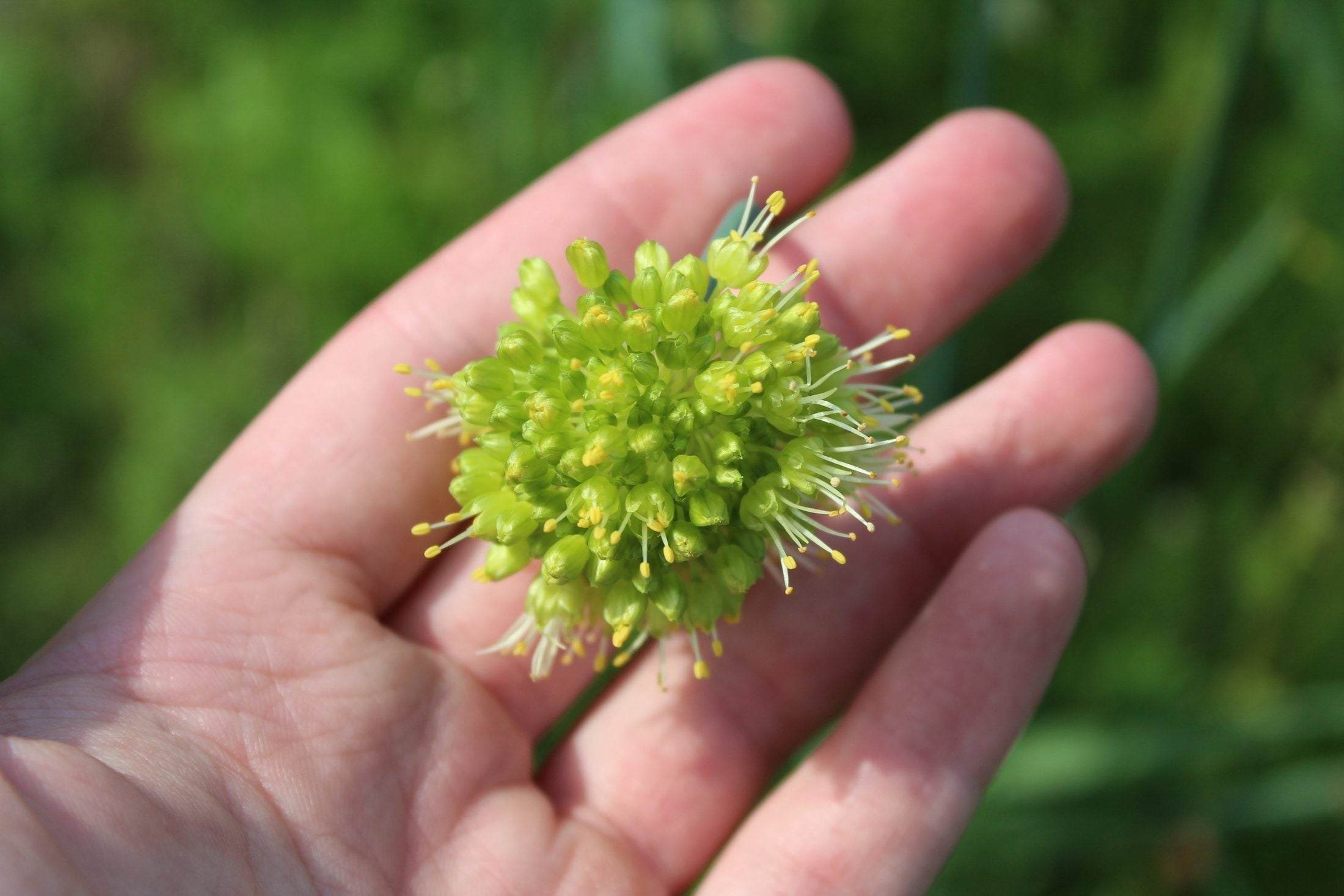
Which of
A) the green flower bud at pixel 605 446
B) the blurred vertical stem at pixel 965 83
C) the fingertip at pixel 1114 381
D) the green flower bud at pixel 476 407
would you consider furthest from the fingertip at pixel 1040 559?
the green flower bud at pixel 476 407

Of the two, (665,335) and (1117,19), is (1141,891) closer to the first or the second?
(665,335)

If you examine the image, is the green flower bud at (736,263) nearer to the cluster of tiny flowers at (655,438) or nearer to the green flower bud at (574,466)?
the cluster of tiny flowers at (655,438)

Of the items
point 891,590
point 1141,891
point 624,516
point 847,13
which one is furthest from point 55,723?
point 847,13

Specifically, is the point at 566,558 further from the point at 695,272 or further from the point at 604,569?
the point at 695,272

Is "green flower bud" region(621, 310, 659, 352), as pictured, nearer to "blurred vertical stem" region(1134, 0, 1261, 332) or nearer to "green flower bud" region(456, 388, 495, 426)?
"green flower bud" region(456, 388, 495, 426)

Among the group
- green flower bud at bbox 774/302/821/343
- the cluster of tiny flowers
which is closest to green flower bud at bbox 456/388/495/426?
the cluster of tiny flowers

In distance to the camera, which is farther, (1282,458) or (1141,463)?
(1282,458)
